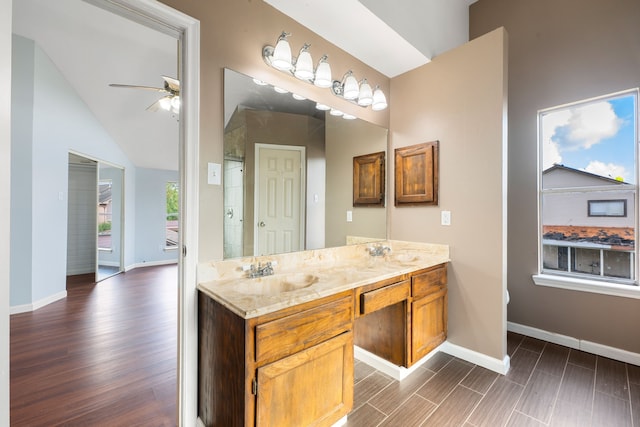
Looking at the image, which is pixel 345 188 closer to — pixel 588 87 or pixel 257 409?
pixel 257 409

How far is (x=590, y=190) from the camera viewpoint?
7.81 ft

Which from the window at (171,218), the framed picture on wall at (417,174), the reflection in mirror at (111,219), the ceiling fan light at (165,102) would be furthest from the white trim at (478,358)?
the window at (171,218)

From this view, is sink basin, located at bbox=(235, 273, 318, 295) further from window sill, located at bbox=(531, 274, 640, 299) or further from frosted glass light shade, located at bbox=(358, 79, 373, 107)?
window sill, located at bbox=(531, 274, 640, 299)

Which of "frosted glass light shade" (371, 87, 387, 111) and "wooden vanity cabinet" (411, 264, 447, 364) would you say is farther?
"frosted glass light shade" (371, 87, 387, 111)

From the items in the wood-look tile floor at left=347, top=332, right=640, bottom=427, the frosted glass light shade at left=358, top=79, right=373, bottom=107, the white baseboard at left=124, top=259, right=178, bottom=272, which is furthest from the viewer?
the white baseboard at left=124, top=259, right=178, bottom=272

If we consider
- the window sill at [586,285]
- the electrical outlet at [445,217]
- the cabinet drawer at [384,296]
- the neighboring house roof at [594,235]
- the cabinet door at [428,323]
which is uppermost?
the electrical outlet at [445,217]

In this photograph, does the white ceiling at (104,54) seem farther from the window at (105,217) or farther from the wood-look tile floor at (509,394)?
the wood-look tile floor at (509,394)

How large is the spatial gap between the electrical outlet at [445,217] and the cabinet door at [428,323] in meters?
0.56

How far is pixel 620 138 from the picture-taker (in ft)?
7.46

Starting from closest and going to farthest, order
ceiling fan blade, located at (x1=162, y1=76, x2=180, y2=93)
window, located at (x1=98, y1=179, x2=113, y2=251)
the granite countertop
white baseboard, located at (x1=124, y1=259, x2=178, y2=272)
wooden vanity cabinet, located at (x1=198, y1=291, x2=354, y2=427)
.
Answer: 1. wooden vanity cabinet, located at (x1=198, y1=291, x2=354, y2=427)
2. the granite countertop
3. ceiling fan blade, located at (x1=162, y1=76, x2=180, y2=93)
4. window, located at (x1=98, y1=179, x2=113, y2=251)
5. white baseboard, located at (x1=124, y1=259, x2=178, y2=272)

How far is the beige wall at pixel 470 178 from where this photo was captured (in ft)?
6.74

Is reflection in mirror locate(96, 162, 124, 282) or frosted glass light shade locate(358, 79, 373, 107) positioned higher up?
frosted glass light shade locate(358, 79, 373, 107)

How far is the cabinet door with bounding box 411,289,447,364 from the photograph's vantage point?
198 centimetres

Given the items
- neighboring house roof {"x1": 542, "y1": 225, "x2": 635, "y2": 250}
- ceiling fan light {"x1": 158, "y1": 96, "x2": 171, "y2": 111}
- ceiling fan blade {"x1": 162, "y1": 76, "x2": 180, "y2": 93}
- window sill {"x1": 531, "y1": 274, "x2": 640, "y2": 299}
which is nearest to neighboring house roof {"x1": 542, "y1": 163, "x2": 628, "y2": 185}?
neighboring house roof {"x1": 542, "y1": 225, "x2": 635, "y2": 250}
